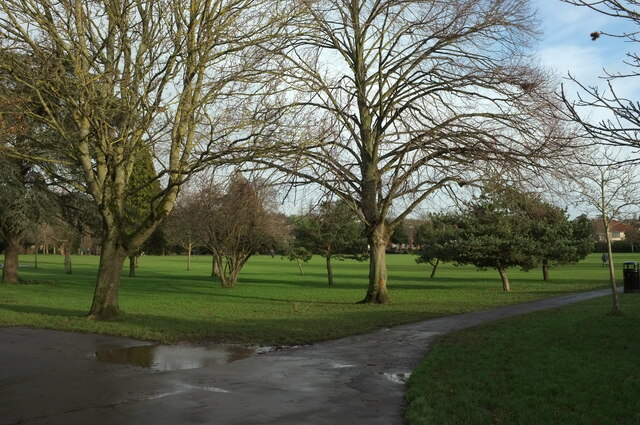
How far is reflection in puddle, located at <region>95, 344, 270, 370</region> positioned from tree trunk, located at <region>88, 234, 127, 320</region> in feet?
15.1

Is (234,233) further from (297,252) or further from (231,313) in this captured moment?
(231,313)

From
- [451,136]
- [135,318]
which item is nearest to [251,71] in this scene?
[451,136]

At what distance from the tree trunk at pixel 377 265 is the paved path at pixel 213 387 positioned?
29.2 ft

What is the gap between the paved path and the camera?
20.7 feet

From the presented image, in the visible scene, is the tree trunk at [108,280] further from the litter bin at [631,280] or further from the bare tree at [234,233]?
the litter bin at [631,280]

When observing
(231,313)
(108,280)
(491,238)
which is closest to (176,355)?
(108,280)

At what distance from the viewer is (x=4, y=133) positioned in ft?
45.8

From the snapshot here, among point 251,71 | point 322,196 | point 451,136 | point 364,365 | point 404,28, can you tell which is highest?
point 404,28

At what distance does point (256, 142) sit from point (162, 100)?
2.72 meters

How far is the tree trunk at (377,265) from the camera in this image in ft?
67.1

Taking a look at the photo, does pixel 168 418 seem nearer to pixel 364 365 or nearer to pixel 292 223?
pixel 364 365

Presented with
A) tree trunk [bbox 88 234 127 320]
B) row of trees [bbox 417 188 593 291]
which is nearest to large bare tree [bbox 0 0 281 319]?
tree trunk [bbox 88 234 127 320]

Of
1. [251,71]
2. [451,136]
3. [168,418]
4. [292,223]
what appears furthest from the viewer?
[292,223]

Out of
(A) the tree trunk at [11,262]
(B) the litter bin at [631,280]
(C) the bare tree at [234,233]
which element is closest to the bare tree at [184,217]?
(C) the bare tree at [234,233]
